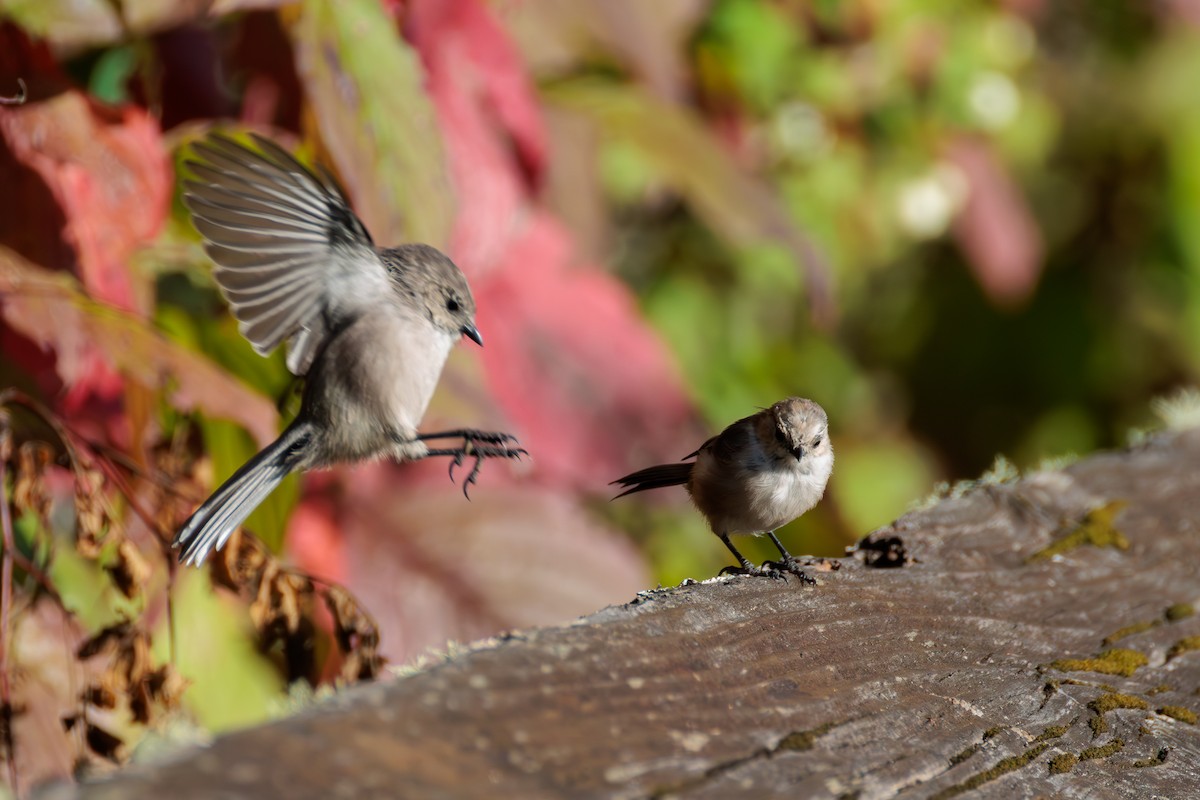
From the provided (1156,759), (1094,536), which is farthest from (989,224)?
(1156,759)

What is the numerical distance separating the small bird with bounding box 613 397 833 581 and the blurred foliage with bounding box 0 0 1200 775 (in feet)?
0.62

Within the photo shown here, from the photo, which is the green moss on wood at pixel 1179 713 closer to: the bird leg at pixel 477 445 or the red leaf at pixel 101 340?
the bird leg at pixel 477 445

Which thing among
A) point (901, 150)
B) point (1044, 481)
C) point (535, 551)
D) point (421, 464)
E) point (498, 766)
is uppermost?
point (901, 150)

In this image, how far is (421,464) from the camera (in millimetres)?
2836

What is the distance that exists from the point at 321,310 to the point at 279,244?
0.48ft

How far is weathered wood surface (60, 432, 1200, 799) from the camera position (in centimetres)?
118

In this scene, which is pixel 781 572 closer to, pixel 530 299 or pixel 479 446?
pixel 479 446

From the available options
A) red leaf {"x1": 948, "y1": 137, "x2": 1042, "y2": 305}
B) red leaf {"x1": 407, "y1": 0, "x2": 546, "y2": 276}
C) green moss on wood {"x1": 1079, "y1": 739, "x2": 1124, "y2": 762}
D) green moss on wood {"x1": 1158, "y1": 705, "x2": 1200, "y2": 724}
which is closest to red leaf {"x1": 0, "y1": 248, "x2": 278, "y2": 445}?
red leaf {"x1": 407, "y1": 0, "x2": 546, "y2": 276}

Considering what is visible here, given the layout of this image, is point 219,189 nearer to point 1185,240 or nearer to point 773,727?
point 773,727

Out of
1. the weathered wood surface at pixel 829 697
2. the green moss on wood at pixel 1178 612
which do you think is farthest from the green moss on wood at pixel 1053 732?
the green moss on wood at pixel 1178 612

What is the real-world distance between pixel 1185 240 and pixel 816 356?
1.54 m

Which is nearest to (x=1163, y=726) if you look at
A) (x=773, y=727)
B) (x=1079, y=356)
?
(x=773, y=727)

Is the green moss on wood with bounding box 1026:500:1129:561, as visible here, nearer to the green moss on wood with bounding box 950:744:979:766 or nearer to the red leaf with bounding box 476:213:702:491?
the green moss on wood with bounding box 950:744:979:766

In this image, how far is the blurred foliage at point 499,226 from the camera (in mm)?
2271
